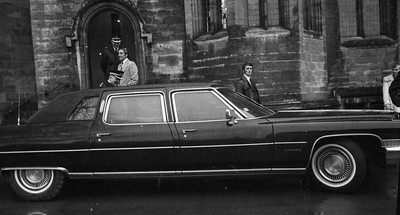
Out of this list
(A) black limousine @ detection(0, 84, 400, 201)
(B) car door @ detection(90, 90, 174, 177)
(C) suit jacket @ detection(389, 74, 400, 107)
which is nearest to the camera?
(A) black limousine @ detection(0, 84, 400, 201)

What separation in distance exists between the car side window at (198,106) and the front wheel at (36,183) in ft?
5.70

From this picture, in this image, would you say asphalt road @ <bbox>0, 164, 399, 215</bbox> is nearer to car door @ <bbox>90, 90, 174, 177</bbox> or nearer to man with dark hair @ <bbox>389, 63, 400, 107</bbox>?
car door @ <bbox>90, 90, 174, 177</bbox>

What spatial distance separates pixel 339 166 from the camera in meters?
4.57

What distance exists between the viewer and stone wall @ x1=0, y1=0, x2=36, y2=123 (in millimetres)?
12883

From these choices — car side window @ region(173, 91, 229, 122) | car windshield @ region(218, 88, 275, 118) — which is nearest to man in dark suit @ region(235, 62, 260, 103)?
car windshield @ region(218, 88, 275, 118)

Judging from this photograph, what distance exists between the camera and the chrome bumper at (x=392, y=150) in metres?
4.41

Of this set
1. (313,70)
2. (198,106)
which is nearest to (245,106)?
(198,106)

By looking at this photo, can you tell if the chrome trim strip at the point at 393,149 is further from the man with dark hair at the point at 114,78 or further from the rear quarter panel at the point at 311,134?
the man with dark hair at the point at 114,78

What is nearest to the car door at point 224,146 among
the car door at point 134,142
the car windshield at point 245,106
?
the car windshield at point 245,106


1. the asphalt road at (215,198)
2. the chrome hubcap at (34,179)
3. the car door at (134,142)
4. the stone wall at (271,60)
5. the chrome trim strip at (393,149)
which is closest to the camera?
the asphalt road at (215,198)

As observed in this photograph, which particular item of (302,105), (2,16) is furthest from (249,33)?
(2,16)

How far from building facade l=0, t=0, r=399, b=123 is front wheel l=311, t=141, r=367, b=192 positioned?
5368 millimetres

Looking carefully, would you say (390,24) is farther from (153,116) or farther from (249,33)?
(153,116)

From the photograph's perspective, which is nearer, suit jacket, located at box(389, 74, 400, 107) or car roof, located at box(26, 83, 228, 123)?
car roof, located at box(26, 83, 228, 123)
